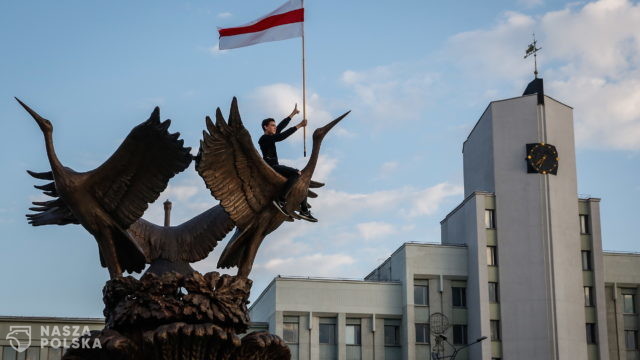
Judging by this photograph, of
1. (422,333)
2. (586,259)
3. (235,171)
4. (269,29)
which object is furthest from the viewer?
(586,259)

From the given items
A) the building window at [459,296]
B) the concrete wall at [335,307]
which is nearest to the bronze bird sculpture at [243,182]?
the concrete wall at [335,307]

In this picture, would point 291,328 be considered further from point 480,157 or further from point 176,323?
point 176,323

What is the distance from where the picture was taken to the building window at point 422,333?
60.1 m

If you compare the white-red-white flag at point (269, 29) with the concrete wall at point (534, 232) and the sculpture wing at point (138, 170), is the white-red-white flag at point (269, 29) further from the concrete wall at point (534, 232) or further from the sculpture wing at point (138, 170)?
the concrete wall at point (534, 232)

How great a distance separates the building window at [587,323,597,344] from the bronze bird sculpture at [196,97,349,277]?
150ft

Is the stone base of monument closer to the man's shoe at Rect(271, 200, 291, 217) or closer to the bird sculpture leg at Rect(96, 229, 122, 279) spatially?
the bird sculpture leg at Rect(96, 229, 122, 279)

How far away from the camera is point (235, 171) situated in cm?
1698

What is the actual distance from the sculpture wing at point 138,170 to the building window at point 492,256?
4466 cm

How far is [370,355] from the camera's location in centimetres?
5991

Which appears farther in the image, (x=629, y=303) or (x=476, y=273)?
(x=629, y=303)

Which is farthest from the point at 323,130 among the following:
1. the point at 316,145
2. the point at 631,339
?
the point at 631,339

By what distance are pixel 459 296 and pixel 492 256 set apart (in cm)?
330

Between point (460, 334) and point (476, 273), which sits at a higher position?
point (476, 273)

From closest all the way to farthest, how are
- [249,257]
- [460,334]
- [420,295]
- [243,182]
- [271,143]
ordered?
1. [243,182]
2. [249,257]
3. [271,143]
4. [420,295]
5. [460,334]
